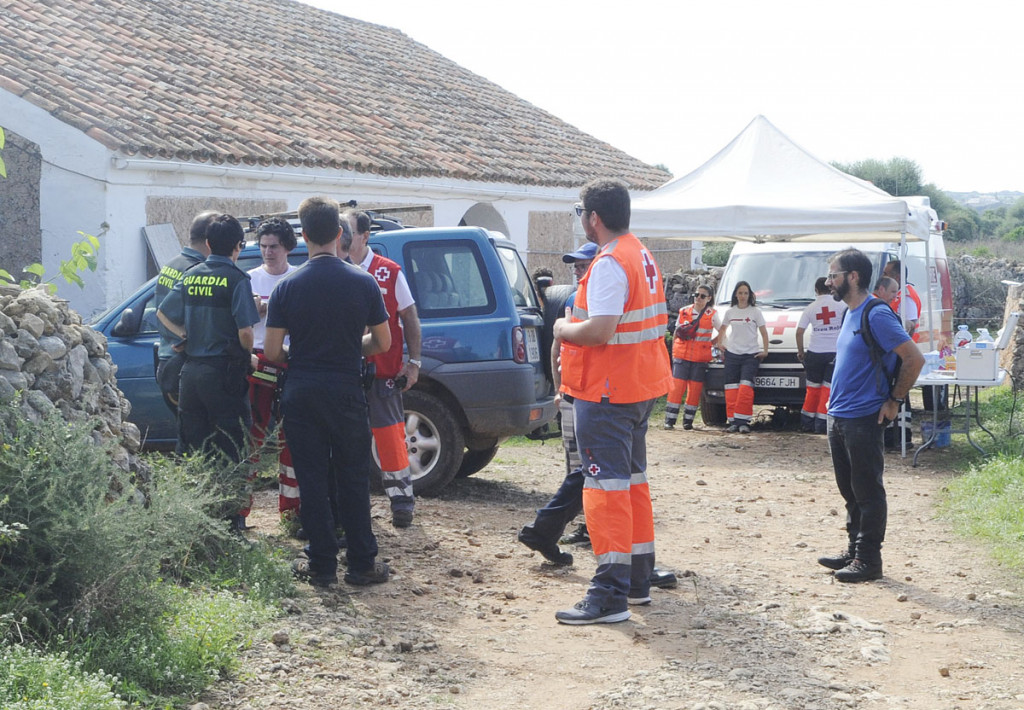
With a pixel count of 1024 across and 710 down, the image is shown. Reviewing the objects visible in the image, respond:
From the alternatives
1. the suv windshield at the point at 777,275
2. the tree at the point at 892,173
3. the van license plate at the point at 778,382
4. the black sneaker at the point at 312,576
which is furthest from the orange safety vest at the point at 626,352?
the tree at the point at 892,173

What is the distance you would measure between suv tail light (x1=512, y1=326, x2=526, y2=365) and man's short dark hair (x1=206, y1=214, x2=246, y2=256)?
2.61 m

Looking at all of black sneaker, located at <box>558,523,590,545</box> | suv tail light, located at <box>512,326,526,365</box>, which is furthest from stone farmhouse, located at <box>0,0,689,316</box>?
black sneaker, located at <box>558,523,590,545</box>

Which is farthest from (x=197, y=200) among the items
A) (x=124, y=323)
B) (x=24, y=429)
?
(x=24, y=429)

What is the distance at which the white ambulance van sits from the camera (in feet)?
41.4

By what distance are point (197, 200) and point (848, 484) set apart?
8666 millimetres

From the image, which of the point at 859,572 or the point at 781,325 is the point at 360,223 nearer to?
the point at 859,572

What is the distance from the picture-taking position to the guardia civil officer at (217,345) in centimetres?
607

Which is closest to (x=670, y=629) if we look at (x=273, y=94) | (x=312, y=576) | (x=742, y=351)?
(x=312, y=576)

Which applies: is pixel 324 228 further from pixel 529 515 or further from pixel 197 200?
pixel 197 200

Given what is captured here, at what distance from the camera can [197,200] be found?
504 inches

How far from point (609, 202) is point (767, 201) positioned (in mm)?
6859

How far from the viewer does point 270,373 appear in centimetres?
667

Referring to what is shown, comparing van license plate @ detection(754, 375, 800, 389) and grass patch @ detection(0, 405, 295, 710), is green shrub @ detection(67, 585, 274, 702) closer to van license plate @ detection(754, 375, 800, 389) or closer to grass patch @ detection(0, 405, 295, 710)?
grass patch @ detection(0, 405, 295, 710)

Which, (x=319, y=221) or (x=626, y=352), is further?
(x=319, y=221)
